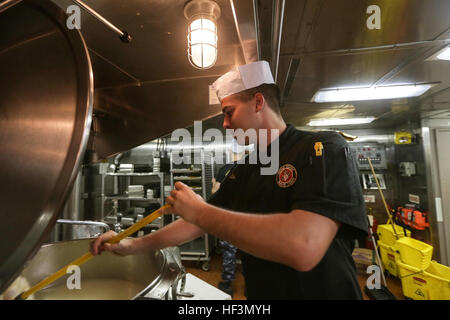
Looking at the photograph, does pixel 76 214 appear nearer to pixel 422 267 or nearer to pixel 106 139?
pixel 106 139

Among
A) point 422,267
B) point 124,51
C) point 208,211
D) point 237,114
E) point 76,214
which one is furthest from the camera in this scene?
point 422,267

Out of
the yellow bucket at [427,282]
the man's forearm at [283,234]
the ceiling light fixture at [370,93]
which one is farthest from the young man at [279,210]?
the yellow bucket at [427,282]

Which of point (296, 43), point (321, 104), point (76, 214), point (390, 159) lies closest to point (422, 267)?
point (321, 104)

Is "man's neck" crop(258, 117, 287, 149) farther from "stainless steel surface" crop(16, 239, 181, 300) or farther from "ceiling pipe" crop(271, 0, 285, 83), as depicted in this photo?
"stainless steel surface" crop(16, 239, 181, 300)

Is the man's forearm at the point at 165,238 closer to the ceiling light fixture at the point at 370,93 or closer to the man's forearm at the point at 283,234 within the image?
the man's forearm at the point at 283,234

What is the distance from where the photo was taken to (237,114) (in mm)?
929

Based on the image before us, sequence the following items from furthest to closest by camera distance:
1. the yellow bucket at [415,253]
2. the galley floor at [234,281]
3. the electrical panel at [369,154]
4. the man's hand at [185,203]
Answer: the electrical panel at [369,154] < the galley floor at [234,281] < the yellow bucket at [415,253] < the man's hand at [185,203]

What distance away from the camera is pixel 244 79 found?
3.04ft

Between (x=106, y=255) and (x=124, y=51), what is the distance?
→ 1.16 meters

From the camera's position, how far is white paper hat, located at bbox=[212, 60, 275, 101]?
93 centimetres

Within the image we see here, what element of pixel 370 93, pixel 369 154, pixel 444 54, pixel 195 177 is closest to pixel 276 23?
pixel 444 54

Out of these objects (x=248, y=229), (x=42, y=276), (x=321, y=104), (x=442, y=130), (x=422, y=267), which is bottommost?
(x=422, y=267)

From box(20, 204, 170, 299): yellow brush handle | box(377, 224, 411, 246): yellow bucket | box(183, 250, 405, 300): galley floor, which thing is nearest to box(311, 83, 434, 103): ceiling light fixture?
box(20, 204, 170, 299): yellow brush handle

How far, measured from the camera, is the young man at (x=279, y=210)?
1.82 feet
